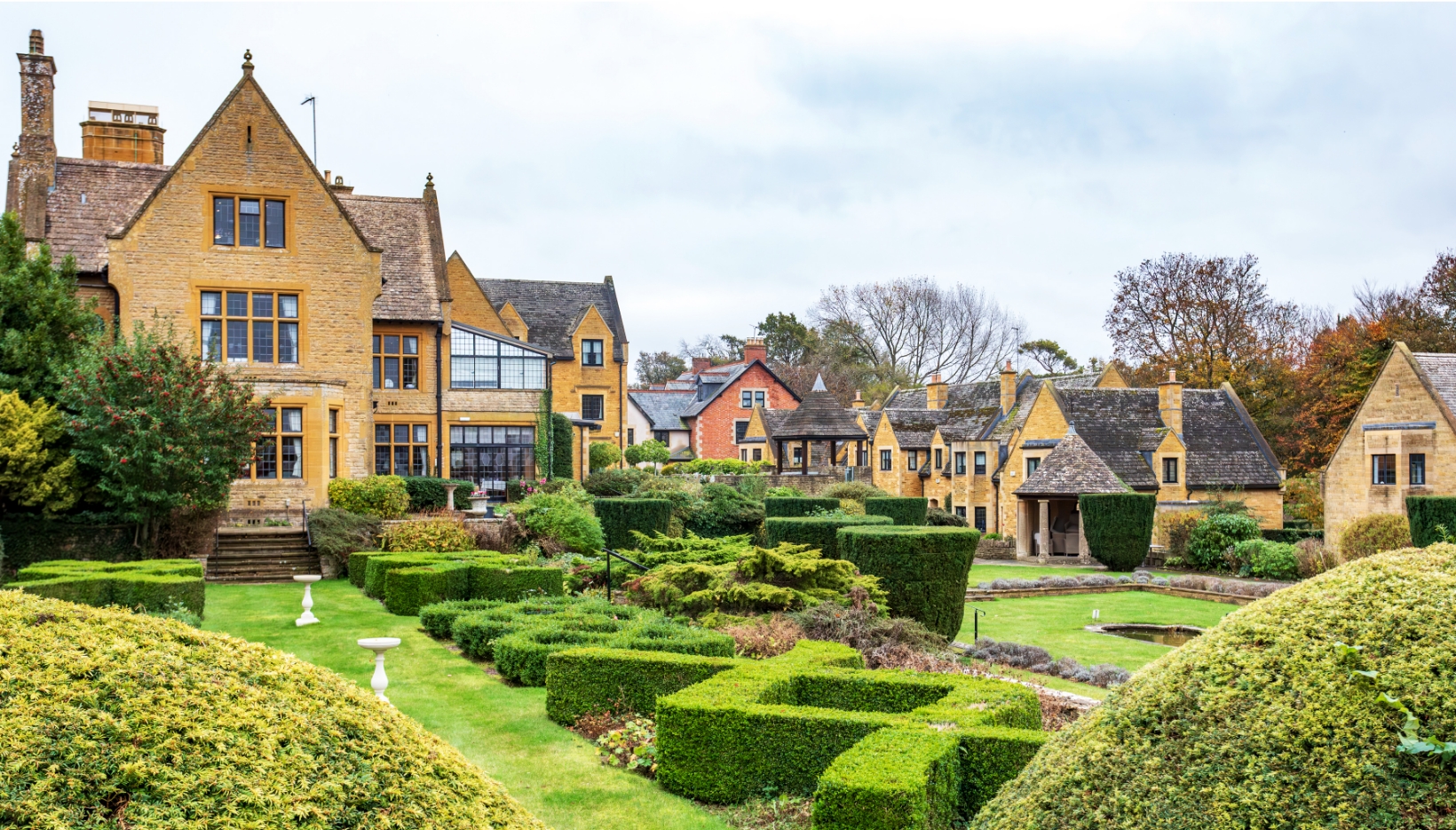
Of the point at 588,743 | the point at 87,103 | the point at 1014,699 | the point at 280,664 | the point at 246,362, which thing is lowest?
the point at 588,743

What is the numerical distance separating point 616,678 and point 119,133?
103ft

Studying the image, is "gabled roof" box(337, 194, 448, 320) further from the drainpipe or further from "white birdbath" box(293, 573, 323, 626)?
"white birdbath" box(293, 573, 323, 626)

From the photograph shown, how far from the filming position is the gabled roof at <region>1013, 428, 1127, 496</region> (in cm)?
3759

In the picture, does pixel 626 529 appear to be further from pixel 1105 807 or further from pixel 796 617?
pixel 1105 807

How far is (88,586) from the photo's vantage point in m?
13.8

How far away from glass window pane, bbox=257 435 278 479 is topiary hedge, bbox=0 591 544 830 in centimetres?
2477

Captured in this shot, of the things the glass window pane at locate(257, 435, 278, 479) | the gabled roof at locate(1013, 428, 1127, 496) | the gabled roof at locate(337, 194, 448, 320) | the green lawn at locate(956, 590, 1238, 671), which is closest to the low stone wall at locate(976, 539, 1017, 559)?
the gabled roof at locate(1013, 428, 1127, 496)

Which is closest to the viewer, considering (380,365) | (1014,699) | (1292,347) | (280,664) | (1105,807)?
(280,664)

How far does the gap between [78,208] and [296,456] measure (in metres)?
10.4

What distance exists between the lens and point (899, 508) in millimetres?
32438

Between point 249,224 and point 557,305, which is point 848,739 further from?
point 557,305

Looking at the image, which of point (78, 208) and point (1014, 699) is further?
point (78, 208)

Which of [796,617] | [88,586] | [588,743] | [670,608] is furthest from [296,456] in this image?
[588,743]

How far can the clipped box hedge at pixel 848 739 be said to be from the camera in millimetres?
6707
